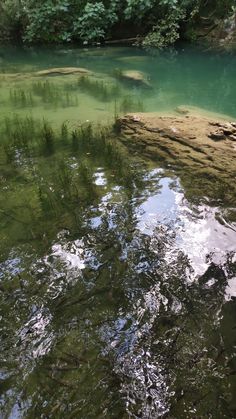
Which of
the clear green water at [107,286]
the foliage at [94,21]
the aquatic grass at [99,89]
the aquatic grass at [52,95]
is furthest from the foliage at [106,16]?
the clear green water at [107,286]

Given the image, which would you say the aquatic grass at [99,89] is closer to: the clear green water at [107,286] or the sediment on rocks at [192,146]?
the sediment on rocks at [192,146]

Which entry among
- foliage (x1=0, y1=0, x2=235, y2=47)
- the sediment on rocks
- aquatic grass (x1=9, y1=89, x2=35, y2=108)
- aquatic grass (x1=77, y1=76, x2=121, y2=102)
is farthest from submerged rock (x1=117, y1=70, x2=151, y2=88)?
foliage (x1=0, y1=0, x2=235, y2=47)

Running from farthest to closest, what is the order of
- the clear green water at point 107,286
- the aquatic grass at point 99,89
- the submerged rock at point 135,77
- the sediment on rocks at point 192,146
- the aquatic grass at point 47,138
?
the submerged rock at point 135,77, the aquatic grass at point 99,89, the aquatic grass at point 47,138, the sediment on rocks at point 192,146, the clear green water at point 107,286

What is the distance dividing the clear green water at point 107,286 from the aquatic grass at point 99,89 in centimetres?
227

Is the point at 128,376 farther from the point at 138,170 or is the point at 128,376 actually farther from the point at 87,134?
the point at 87,134

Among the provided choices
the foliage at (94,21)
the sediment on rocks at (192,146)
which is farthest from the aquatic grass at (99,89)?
the foliage at (94,21)

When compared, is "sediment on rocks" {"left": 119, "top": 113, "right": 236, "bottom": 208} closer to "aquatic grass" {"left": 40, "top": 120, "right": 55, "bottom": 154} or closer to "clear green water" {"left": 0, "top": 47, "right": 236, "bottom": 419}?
"clear green water" {"left": 0, "top": 47, "right": 236, "bottom": 419}

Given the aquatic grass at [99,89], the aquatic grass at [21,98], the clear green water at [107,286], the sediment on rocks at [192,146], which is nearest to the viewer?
the clear green water at [107,286]

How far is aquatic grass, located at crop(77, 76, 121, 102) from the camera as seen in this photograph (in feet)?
25.4

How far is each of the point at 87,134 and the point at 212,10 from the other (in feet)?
33.3

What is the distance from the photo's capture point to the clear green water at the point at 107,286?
2.17 meters

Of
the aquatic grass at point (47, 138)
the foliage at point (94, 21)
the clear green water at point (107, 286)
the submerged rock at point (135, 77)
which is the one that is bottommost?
the clear green water at point (107, 286)

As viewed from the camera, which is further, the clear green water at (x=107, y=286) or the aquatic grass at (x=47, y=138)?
the aquatic grass at (x=47, y=138)

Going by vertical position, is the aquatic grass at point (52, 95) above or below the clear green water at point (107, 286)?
above
